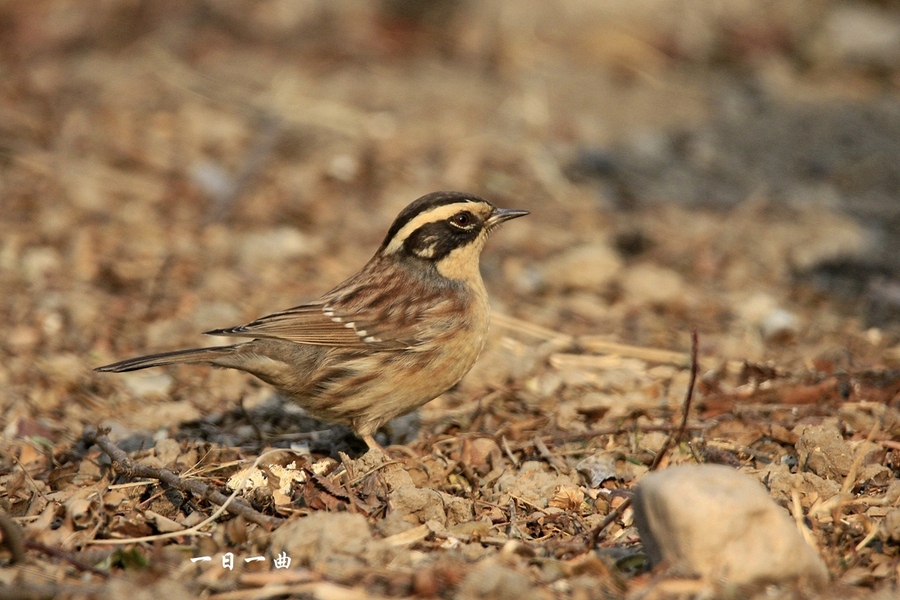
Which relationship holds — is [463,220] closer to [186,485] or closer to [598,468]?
[598,468]

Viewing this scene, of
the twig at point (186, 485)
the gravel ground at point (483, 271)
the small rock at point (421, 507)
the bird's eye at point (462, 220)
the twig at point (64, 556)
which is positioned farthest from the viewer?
the bird's eye at point (462, 220)

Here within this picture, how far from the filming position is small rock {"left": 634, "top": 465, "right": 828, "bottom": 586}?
12.8 ft

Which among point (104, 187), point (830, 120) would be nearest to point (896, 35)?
point (830, 120)

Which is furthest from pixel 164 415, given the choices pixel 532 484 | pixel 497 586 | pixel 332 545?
pixel 497 586

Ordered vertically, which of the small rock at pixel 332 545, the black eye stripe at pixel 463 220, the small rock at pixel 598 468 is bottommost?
the small rock at pixel 598 468

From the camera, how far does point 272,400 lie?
7.11 meters

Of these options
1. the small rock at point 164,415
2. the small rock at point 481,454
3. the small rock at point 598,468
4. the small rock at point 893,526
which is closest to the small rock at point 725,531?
the small rock at point 893,526

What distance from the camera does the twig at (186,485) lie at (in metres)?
4.84

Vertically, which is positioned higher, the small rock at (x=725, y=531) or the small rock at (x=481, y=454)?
the small rock at (x=725, y=531)

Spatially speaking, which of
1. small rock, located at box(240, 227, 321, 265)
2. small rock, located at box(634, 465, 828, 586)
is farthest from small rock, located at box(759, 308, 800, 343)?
small rock, located at box(634, 465, 828, 586)

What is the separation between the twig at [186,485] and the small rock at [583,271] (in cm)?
423

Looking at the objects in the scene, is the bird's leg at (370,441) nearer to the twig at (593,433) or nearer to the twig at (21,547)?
the twig at (593,433)

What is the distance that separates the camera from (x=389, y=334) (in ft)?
20.8

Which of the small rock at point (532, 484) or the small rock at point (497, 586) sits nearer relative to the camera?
the small rock at point (497, 586)
